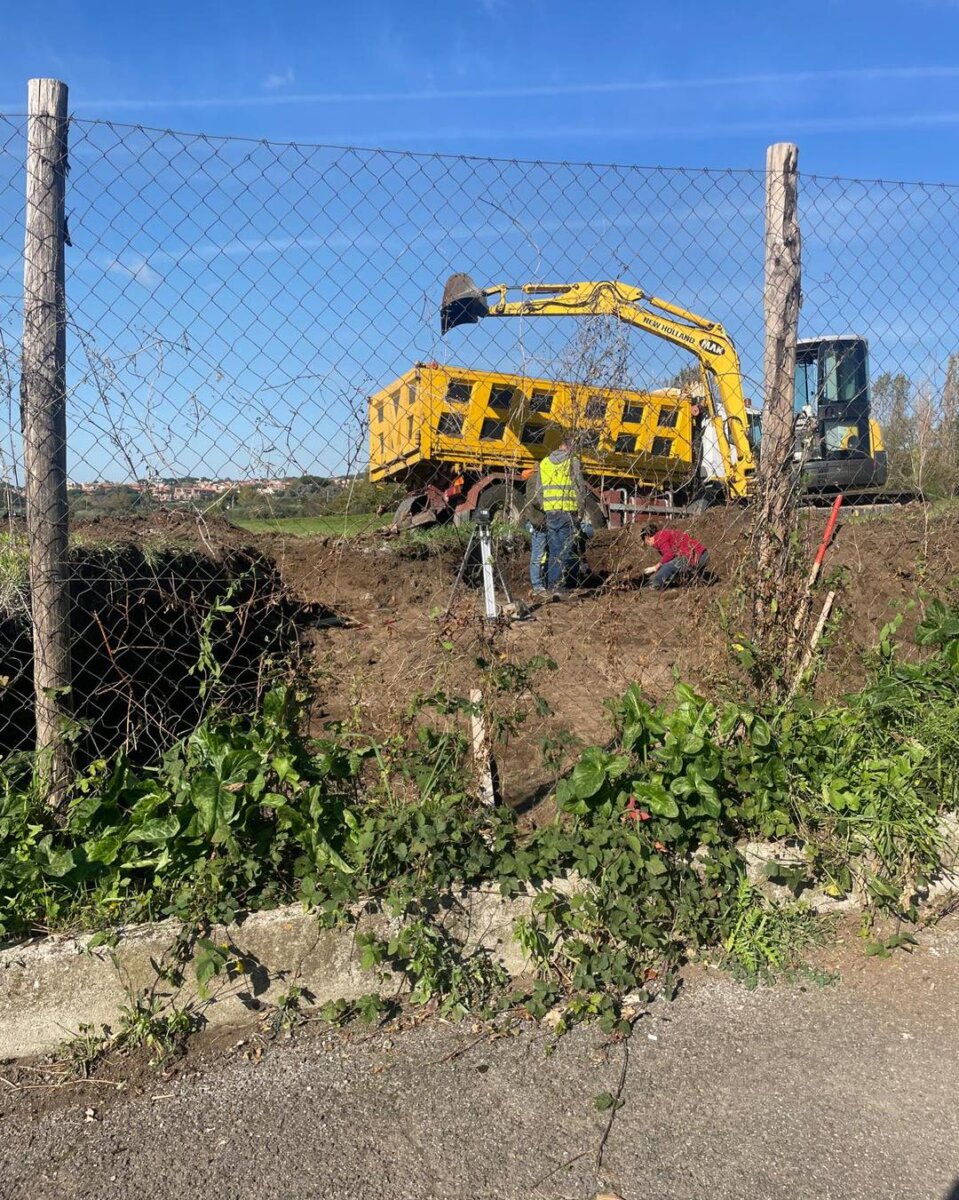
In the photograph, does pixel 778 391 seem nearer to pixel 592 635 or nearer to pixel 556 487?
pixel 592 635

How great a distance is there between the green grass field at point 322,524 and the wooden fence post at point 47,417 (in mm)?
673

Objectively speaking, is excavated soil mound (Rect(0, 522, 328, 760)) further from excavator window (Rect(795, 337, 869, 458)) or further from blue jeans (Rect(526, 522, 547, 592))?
blue jeans (Rect(526, 522, 547, 592))

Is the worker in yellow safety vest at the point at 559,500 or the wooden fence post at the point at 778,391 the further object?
the worker in yellow safety vest at the point at 559,500

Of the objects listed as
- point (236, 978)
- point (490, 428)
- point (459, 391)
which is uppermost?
point (459, 391)

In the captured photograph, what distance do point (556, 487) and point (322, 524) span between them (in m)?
3.80

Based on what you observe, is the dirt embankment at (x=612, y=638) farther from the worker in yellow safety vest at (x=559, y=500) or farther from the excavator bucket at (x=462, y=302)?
the excavator bucket at (x=462, y=302)

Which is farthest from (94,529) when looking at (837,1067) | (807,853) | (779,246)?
(837,1067)

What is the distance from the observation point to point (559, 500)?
7473 millimetres

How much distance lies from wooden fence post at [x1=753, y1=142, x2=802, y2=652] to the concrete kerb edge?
4.98 feet

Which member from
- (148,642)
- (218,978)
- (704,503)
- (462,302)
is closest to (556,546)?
(704,503)

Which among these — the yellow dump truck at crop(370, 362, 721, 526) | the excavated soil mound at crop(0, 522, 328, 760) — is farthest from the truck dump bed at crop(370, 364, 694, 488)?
the excavated soil mound at crop(0, 522, 328, 760)

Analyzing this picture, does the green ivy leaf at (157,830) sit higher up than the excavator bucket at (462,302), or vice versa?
→ the excavator bucket at (462,302)

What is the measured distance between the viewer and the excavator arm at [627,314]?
4.26 meters

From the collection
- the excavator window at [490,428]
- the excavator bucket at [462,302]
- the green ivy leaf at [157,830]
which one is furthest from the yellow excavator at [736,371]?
the green ivy leaf at [157,830]
